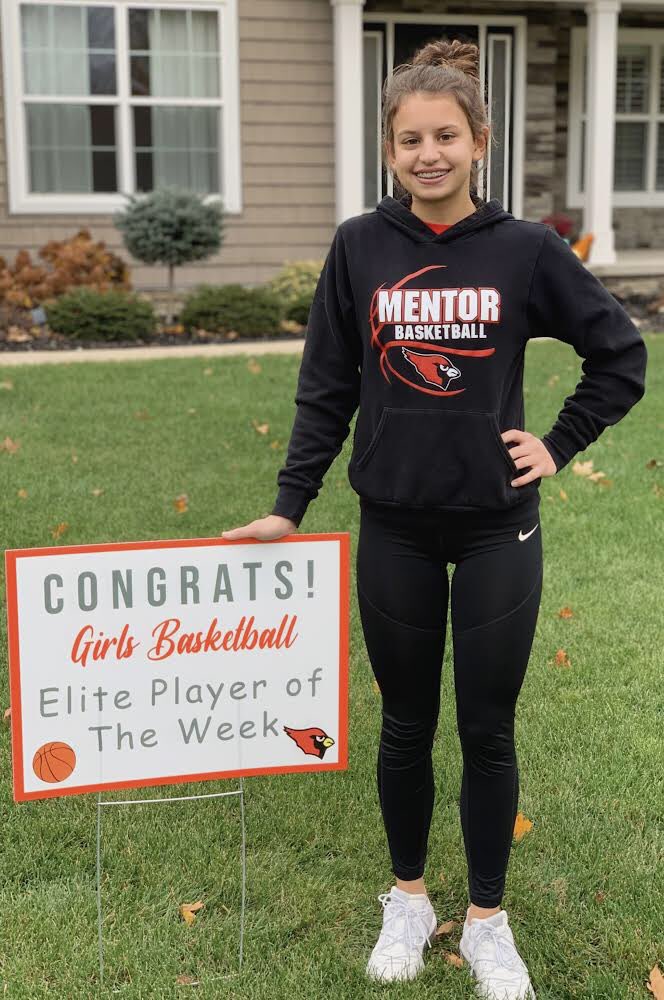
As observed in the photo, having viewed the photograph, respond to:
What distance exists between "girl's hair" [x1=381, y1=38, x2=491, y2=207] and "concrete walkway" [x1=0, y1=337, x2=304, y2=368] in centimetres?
708

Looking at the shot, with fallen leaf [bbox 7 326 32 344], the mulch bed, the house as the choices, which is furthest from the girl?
the house

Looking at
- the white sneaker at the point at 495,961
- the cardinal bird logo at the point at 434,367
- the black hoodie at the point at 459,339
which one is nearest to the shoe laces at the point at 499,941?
the white sneaker at the point at 495,961

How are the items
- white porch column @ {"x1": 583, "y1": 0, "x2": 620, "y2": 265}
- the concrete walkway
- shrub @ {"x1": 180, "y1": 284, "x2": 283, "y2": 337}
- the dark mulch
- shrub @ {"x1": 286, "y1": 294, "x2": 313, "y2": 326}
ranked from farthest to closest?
white porch column @ {"x1": 583, "y1": 0, "x2": 620, "y2": 265}
shrub @ {"x1": 286, "y1": 294, "x2": 313, "y2": 326}
shrub @ {"x1": 180, "y1": 284, "x2": 283, "y2": 337}
the dark mulch
the concrete walkway

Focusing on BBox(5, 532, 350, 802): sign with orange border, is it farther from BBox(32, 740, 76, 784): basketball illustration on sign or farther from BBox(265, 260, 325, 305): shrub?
BBox(265, 260, 325, 305): shrub

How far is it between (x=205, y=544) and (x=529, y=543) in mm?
671

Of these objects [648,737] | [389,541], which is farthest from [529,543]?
[648,737]

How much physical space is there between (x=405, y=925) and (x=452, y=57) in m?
1.86

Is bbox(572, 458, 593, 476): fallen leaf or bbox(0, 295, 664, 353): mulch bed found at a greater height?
bbox(0, 295, 664, 353): mulch bed

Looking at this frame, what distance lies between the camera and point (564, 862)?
9.71 ft

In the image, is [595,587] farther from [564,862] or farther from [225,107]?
[225,107]

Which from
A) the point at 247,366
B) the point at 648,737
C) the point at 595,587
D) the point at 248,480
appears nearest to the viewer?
the point at 648,737

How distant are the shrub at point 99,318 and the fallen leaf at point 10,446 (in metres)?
3.64

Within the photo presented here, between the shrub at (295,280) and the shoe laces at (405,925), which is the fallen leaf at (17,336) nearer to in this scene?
the shrub at (295,280)

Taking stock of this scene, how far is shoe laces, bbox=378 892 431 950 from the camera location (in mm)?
2539
